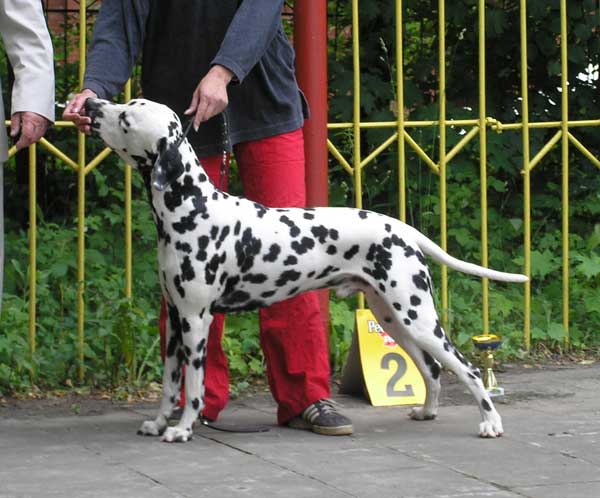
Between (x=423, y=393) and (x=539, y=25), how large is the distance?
3.41 meters

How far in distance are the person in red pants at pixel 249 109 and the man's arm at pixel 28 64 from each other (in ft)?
2.59

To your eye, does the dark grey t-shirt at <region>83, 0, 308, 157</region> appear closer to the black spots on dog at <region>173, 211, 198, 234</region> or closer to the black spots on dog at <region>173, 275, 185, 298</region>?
the black spots on dog at <region>173, 211, 198, 234</region>

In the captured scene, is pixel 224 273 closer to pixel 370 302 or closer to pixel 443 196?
pixel 370 302

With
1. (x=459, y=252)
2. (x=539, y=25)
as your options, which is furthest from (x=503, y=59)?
(x=459, y=252)

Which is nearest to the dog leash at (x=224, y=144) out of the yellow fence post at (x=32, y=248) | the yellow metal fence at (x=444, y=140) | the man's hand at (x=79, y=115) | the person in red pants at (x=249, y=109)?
the person in red pants at (x=249, y=109)

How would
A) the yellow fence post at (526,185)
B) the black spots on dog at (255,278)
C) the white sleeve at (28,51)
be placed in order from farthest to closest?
the yellow fence post at (526,185), the black spots on dog at (255,278), the white sleeve at (28,51)

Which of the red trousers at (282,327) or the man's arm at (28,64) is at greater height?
the man's arm at (28,64)

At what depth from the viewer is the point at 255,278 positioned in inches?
203

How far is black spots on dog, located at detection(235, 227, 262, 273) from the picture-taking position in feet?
16.7

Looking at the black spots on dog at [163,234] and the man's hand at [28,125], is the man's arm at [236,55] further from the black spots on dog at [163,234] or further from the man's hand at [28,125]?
the man's hand at [28,125]

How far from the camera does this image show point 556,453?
16.3 ft

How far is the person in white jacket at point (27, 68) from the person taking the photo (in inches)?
166

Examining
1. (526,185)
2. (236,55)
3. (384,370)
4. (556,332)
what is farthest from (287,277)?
(556,332)

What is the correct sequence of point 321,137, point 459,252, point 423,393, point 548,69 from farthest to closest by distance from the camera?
point 548,69
point 459,252
point 321,137
point 423,393
